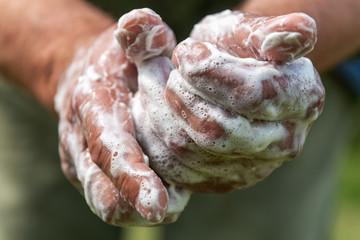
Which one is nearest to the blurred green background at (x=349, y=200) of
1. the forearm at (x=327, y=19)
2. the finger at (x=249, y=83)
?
the forearm at (x=327, y=19)

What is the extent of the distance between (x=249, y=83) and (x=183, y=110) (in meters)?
0.09

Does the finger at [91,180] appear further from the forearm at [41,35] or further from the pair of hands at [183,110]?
the forearm at [41,35]

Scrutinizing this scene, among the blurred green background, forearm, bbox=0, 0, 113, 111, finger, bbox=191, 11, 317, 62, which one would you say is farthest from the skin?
the blurred green background

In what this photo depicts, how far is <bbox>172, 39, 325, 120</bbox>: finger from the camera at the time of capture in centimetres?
57

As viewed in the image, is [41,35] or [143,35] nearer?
[143,35]

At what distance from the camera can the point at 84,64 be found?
2.50 feet

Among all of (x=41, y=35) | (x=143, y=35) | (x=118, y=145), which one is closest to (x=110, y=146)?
(x=118, y=145)

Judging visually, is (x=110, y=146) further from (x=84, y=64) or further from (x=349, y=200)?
(x=349, y=200)

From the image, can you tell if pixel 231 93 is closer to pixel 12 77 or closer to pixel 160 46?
pixel 160 46

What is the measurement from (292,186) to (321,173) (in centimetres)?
10

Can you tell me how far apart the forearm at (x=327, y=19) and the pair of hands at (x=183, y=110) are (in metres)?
0.20

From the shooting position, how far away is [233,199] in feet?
4.31

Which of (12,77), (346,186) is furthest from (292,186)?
(346,186)

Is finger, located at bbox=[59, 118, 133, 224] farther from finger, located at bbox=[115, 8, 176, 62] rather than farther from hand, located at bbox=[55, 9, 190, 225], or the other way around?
finger, located at bbox=[115, 8, 176, 62]
